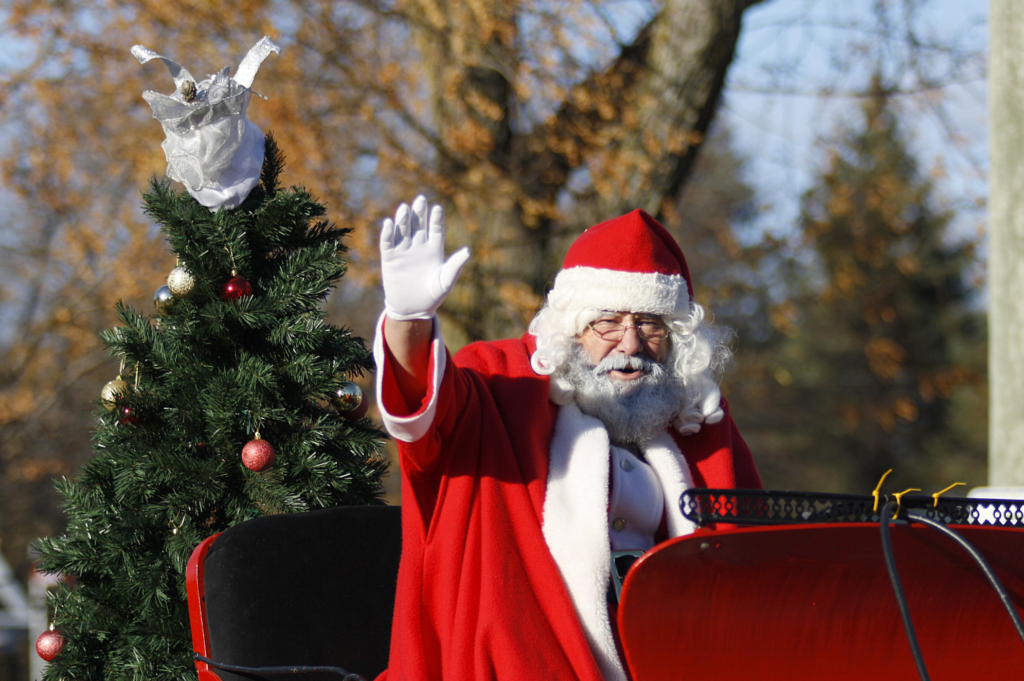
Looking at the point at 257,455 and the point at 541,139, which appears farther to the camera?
the point at 541,139

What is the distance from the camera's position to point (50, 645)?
101 inches

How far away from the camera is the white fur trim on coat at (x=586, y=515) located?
218 cm

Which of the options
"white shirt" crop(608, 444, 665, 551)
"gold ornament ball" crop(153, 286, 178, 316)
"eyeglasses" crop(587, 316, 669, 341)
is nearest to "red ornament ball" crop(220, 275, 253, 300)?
"gold ornament ball" crop(153, 286, 178, 316)

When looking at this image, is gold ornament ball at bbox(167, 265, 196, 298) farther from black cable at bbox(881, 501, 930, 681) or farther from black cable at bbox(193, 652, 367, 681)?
black cable at bbox(881, 501, 930, 681)

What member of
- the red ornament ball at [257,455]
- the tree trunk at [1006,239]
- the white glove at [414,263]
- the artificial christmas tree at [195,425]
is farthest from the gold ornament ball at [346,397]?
the tree trunk at [1006,239]

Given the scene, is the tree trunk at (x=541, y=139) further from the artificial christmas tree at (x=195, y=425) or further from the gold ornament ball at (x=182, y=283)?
the gold ornament ball at (x=182, y=283)

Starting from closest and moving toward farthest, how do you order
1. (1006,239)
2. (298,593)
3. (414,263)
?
(414,263) → (298,593) → (1006,239)

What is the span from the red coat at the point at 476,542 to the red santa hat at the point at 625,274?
1.19ft

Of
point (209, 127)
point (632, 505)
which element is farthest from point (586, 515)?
point (209, 127)

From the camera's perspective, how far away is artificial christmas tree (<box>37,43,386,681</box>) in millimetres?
2598

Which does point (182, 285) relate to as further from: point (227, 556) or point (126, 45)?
point (126, 45)

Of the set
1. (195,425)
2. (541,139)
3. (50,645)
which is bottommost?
(50,645)

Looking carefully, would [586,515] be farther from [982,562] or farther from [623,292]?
[982,562]

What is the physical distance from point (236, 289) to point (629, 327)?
113cm
